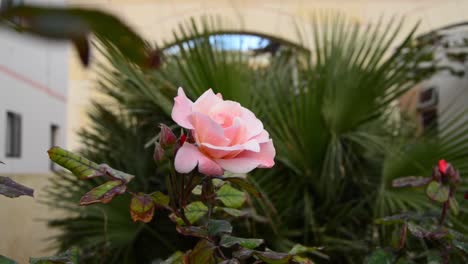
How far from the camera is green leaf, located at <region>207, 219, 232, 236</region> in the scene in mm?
894

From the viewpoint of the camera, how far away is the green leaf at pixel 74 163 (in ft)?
2.73

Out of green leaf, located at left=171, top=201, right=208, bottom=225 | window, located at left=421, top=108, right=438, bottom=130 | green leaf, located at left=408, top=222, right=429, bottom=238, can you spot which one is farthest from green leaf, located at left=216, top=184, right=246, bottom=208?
window, located at left=421, top=108, right=438, bottom=130

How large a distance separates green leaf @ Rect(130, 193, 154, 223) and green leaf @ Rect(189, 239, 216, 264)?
0.08 m

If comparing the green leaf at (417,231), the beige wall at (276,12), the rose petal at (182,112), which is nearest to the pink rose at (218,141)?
the rose petal at (182,112)

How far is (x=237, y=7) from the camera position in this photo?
5082mm

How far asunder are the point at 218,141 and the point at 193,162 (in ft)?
0.14

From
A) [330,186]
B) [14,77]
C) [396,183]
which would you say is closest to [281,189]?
[330,186]

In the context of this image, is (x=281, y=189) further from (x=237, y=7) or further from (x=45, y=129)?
(x=237, y=7)

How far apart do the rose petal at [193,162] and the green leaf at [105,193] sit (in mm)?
120

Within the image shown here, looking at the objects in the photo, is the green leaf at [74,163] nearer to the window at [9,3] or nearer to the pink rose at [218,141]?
the pink rose at [218,141]

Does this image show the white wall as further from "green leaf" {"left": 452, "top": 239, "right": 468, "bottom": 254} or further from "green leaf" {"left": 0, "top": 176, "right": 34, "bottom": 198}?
"green leaf" {"left": 452, "top": 239, "right": 468, "bottom": 254}

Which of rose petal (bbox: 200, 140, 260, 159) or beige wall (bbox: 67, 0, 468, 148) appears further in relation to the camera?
beige wall (bbox: 67, 0, 468, 148)

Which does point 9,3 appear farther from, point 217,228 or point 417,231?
point 417,231

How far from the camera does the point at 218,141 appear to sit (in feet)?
2.53
